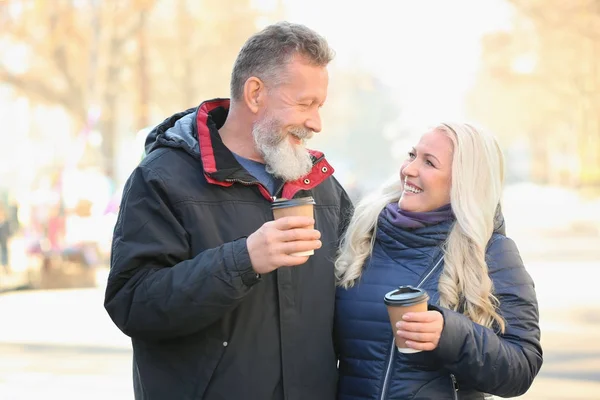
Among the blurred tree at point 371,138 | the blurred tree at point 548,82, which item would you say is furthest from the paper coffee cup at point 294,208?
the blurred tree at point 371,138

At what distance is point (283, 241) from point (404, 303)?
414 mm

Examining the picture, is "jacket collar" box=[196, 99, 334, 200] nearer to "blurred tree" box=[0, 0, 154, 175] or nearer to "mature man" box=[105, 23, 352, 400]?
"mature man" box=[105, 23, 352, 400]

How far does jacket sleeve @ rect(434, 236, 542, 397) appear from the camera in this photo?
330cm

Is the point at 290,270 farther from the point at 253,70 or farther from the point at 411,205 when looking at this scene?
the point at 253,70

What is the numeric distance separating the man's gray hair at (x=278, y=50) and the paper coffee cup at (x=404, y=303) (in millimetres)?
928

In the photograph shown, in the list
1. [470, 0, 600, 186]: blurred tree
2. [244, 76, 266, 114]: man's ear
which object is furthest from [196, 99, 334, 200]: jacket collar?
[470, 0, 600, 186]: blurred tree

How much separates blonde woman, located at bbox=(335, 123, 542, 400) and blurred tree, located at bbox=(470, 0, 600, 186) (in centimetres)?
2977

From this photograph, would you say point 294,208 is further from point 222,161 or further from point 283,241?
point 222,161

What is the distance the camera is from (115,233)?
3.47 metres

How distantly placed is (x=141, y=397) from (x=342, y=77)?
2826 inches

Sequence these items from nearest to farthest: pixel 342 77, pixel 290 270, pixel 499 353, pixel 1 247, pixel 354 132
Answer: pixel 499 353 → pixel 290 270 → pixel 1 247 → pixel 342 77 → pixel 354 132

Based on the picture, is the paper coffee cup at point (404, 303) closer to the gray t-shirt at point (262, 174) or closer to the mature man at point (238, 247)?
the mature man at point (238, 247)

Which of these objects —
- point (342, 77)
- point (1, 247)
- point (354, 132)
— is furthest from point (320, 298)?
point (354, 132)

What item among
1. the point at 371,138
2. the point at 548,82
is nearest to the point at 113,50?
the point at 548,82
